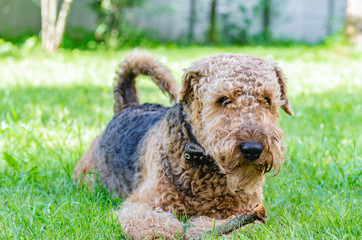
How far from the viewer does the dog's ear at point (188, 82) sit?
246 cm

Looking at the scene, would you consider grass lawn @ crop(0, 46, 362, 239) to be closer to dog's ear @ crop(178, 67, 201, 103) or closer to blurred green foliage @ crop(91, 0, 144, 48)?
dog's ear @ crop(178, 67, 201, 103)

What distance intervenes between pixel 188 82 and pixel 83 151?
1618mm

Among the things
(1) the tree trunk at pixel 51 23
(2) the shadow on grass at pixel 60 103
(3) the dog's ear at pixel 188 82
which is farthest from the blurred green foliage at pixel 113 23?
(3) the dog's ear at pixel 188 82

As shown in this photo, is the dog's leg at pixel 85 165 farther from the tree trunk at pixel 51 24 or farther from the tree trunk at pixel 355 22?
the tree trunk at pixel 355 22

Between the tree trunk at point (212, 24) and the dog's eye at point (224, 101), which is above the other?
the dog's eye at point (224, 101)

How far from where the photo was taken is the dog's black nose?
2.04m

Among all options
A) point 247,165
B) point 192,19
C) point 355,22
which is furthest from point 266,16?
point 247,165

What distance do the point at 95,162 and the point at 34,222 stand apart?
35.4 inches

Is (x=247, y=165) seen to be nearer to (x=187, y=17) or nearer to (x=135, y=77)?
(x=135, y=77)

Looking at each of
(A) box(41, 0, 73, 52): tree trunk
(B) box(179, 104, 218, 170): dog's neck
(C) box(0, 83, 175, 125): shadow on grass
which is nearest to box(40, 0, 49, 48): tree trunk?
(A) box(41, 0, 73, 52): tree trunk

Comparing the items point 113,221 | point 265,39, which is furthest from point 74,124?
point 265,39

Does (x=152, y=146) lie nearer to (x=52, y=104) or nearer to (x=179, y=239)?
(x=179, y=239)

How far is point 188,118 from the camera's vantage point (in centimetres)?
245

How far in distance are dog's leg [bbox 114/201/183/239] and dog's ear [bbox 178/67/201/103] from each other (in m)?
0.63
